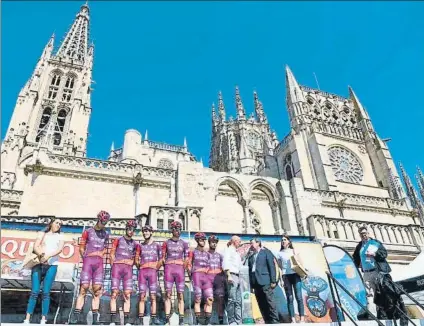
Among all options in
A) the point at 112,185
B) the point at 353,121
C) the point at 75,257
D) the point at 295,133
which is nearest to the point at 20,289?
the point at 75,257

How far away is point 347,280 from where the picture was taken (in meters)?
8.18

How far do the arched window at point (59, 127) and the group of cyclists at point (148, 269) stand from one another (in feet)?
98.6

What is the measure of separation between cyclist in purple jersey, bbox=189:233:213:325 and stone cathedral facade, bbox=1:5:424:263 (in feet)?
21.1

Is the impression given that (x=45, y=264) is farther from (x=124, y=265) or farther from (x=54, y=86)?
(x=54, y=86)

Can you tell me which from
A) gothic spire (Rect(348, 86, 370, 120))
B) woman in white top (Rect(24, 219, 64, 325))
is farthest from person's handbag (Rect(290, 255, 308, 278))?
gothic spire (Rect(348, 86, 370, 120))

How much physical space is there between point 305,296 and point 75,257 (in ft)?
18.7

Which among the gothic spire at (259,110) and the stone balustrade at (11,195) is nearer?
the stone balustrade at (11,195)

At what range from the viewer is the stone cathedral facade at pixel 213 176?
15883mm

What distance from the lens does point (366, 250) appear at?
6375 millimetres

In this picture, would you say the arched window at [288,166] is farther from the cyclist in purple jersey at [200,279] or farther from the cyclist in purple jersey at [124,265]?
the cyclist in purple jersey at [124,265]

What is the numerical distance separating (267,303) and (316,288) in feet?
9.66

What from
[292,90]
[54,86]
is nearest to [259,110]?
[292,90]

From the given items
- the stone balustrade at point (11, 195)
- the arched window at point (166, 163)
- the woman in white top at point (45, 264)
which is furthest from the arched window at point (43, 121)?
the woman in white top at point (45, 264)

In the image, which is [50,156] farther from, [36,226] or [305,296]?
[305,296]
